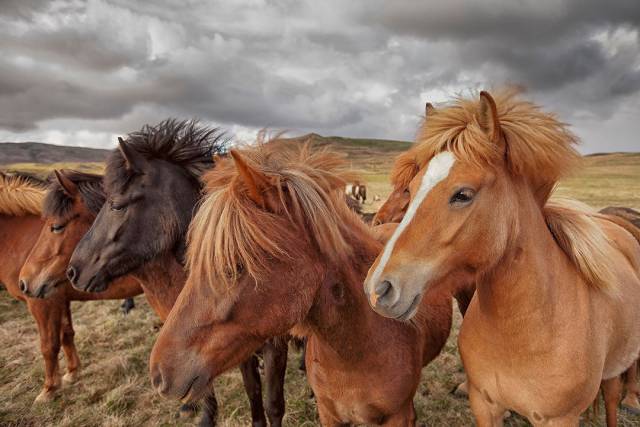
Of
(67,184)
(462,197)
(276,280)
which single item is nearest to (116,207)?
(67,184)

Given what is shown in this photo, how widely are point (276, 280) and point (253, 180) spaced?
493 millimetres

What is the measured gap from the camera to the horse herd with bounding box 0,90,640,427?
160cm

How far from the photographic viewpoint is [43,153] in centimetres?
15700

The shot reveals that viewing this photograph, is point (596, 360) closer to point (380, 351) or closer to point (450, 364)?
point (380, 351)

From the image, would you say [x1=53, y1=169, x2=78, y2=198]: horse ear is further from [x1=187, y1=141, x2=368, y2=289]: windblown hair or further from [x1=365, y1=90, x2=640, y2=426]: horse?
[x1=365, y1=90, x2=640, y2=426]: horse

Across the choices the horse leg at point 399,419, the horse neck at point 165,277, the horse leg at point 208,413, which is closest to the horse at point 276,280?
the horse leg at point 399,419

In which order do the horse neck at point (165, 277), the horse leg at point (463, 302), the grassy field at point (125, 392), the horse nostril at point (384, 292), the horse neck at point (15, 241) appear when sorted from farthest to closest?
the horse neck at point (15, 241) → the grassy field at point (125, 392) → the horse leg at point (463, 302) → the horse neck at point (165, 277) → the horse nostril at point (384, 292)

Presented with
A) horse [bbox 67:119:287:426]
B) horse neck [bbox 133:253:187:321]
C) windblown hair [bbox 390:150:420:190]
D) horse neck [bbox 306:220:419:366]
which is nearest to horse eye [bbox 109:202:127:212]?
horse [bbox 67:119:287:426]

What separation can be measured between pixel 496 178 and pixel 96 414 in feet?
16.8

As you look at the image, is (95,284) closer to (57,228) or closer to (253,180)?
(57,228)

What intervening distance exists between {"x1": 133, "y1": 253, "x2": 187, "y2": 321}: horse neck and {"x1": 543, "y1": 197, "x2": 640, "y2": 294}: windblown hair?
296 cm

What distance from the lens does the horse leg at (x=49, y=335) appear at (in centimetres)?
427

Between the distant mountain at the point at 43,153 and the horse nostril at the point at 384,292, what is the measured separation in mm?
171255

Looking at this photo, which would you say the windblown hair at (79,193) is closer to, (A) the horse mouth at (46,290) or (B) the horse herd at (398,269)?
(A) the horse mouth at (46,290)
